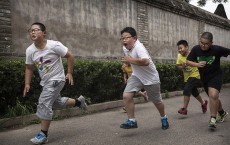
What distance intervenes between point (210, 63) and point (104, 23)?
21.7ft

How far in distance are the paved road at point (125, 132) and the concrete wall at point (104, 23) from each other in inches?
129

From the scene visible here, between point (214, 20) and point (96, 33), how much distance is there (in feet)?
40.0

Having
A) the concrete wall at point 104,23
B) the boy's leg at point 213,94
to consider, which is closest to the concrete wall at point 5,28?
the concrete wall at point 104,23

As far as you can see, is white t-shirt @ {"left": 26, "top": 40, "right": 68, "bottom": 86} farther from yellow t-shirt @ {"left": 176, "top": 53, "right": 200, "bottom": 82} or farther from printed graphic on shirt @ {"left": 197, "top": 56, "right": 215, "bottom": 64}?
yellow t-shirt @ {"left": 176, "top": 53, "right": 200, "bottom": 82}

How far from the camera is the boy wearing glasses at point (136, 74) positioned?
197 inches

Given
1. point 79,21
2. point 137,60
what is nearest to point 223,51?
point 137,60

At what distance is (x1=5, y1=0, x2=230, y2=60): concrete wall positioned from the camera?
8852 millimetres

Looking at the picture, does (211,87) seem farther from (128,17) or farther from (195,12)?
(195,12)

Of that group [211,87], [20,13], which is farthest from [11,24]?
[211,87]

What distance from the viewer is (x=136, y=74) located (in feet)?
17.5

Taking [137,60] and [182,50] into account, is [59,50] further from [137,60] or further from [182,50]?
[182,50]

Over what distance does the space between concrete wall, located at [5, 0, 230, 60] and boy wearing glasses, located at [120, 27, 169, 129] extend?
167 inches

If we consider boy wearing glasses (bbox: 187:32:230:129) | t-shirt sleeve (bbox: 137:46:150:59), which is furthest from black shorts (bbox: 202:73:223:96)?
t-shirt sleeve (bbox: 137:46:150:59)

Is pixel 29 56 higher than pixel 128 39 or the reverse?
the reverse
